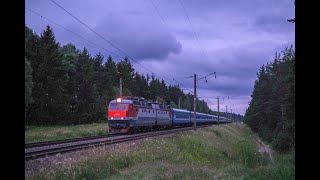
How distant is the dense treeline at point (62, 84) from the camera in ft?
196

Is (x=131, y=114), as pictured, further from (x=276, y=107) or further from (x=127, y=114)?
(x=276, y=107)

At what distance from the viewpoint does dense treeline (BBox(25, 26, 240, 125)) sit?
59.6 metres

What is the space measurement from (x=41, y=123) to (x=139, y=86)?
165 feet

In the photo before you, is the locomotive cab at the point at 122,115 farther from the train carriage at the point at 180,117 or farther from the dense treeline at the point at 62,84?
the train carriage at the point at 180,117

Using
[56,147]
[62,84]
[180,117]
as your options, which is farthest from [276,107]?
[56,147]

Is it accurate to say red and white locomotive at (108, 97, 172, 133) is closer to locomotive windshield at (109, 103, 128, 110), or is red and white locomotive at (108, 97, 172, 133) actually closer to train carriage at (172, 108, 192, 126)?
locomotive windshield at (109, 103, 128, 110)

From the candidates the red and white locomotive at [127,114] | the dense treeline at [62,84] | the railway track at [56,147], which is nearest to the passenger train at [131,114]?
the red and white locomotive at [127,114]

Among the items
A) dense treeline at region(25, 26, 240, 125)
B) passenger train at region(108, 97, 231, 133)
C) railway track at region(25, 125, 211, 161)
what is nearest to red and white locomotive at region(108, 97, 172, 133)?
passenger train at region(108, 97, 231, 133)

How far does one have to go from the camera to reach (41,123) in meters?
60.0

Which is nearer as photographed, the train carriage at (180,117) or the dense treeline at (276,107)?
the dense treeline at (276,107)

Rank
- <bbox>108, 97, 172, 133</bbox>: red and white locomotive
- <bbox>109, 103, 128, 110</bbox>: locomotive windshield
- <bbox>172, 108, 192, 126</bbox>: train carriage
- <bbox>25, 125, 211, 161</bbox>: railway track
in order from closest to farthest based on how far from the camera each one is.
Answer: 1. <bbox>25, 125, 211, 161</bbox>: railway track
2. <bbox>108, 97, 172, 133</bbox>: red and white locomotive
3. <bbox>109, 103, 128, 110</bbox>: locomotive windshield
4. <bbox>172, 108, 192, 126</bbox>: train carriage
